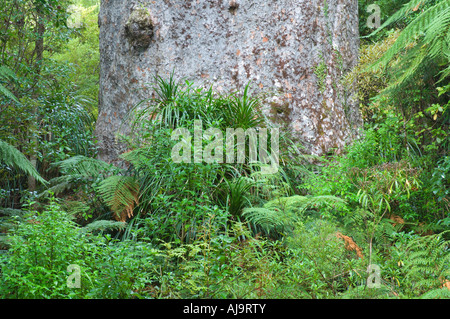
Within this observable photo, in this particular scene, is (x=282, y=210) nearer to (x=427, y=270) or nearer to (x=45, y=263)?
(x=427, y=270)

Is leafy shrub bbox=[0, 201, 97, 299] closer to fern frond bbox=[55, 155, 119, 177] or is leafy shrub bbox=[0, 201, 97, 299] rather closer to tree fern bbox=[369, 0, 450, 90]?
fern frond bbox=[55, 155, 119, 177]

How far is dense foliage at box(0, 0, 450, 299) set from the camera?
2934 mm

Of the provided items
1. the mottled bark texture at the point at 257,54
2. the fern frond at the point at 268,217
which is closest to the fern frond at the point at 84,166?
the mottled bark texture at the point at 257,54

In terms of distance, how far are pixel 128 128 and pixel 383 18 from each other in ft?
17.8

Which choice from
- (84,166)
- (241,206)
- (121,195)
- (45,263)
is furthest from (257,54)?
(45,263)

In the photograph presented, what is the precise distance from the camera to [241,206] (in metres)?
4.37

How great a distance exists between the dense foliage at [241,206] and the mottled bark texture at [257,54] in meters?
0.30

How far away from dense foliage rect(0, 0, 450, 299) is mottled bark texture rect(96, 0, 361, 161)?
0.30 meters

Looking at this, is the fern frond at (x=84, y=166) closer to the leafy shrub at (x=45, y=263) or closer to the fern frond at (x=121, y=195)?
the fern frond at (x=121, y=195)

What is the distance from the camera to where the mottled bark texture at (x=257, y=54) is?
5.87 m

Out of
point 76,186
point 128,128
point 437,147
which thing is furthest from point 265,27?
point 76,186

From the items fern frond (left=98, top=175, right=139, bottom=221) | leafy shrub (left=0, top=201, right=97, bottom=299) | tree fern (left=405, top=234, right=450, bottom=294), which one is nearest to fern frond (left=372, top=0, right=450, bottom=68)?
tree fern (left=405, top=234, right=450, bottom=294)
